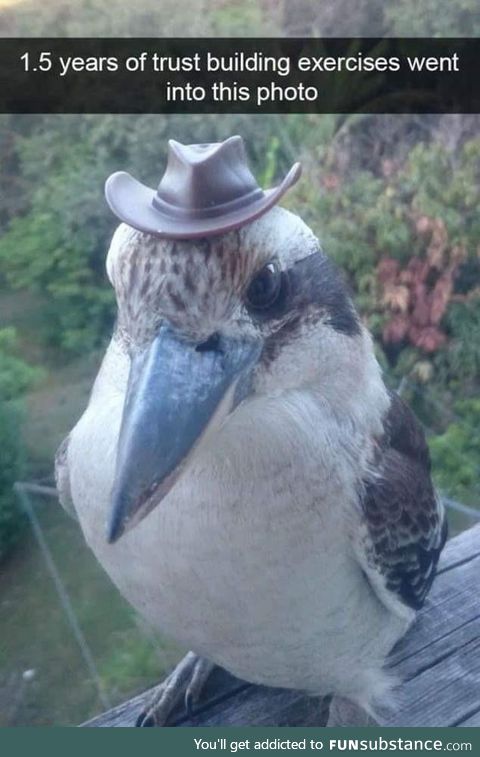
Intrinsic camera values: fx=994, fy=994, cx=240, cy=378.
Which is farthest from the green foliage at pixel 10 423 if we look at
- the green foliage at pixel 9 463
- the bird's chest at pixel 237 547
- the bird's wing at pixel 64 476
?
the bird's chest at pixel 237 547

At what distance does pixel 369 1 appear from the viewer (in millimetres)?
1242

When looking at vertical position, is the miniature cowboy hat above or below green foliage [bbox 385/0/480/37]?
below

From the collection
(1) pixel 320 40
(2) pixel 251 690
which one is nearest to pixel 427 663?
(2) pixel 251 690

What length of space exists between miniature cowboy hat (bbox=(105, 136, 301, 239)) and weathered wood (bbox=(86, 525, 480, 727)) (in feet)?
2.15

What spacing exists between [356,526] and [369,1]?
0.71 meters

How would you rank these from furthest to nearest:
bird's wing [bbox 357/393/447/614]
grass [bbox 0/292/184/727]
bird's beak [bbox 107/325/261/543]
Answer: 1. grass [bbox 0/292/184/727]
2. bird's wing [bbox 357/393/447/614]
3. bird's beak [bbox 107/325/261/543]

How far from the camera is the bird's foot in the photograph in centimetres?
113

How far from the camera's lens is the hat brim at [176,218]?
68 cm

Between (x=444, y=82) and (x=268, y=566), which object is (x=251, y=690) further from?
(x=444, y=82)

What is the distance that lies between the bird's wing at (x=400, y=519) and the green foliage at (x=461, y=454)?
286 millimetres

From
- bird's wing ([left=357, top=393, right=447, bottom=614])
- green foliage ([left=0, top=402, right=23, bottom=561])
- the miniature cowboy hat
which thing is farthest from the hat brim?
green foliage ([left=0, top=402, right=23, bottom=561])

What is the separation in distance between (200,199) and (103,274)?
0.48m

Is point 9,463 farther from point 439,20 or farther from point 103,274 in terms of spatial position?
point 439,20

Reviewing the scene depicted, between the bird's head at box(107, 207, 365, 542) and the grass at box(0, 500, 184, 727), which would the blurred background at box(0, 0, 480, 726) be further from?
the bird's head at box(107, 207, 365, 542)
